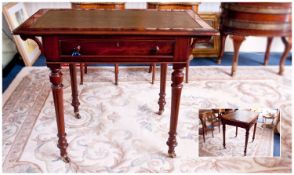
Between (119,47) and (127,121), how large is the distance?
2.27ft

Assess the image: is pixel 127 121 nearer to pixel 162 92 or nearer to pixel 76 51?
pixel 162 92

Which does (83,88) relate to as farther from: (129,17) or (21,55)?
(129,17)

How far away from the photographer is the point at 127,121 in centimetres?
180

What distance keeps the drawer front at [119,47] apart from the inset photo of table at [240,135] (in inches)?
20.3

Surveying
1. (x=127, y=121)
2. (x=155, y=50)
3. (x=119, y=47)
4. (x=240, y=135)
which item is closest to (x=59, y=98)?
(x=119, y=47)

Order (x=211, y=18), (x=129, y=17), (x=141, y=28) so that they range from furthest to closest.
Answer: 1. (x=211, y=18)
2. (x=129, y=17)
3. (x=141, y=28)

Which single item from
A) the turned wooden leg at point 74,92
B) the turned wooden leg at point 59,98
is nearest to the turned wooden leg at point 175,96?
the turned wooden leg at point 59,98

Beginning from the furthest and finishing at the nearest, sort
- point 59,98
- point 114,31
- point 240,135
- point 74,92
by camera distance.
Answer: point 74,92 → point 240,135 → point 59,98 → point 114,31

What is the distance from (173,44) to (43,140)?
2.89 feet

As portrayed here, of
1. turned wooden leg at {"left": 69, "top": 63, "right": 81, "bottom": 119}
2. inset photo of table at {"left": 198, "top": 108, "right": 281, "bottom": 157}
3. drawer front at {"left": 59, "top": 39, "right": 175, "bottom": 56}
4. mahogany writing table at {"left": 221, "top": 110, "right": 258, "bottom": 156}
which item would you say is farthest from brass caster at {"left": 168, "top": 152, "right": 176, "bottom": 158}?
turned wooden leg at {"left": 69, "top": 63, "right": 81, "bottom": 119}

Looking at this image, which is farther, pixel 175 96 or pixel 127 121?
pixel 127 121

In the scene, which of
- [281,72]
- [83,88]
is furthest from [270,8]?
[83,88]

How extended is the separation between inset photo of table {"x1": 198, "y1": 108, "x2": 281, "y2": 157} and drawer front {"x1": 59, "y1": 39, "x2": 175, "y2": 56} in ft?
1.69

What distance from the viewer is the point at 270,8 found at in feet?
6.08
